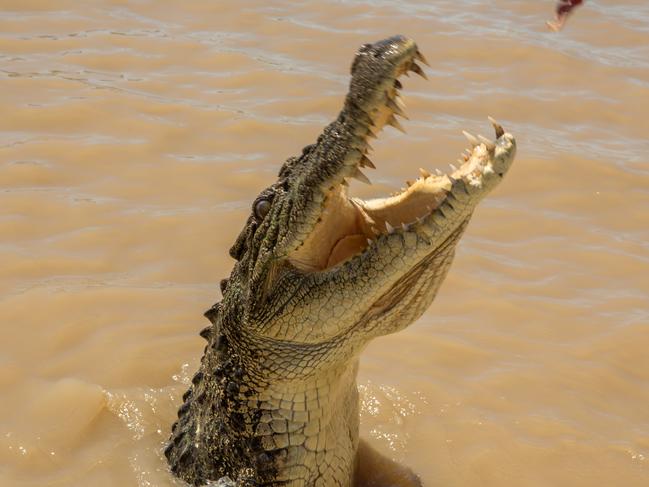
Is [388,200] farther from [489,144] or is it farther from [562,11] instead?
[562,11]

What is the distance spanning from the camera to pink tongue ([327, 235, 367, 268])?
3.44 metres

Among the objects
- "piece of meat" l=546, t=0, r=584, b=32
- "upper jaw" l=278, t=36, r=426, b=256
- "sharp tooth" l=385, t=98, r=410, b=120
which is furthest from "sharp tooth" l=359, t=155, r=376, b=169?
"piece of meat" l=546, t=0, r=584, b=32

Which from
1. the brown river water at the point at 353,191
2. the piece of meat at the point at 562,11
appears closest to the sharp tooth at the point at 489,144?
the piece of meat at the point at 562,11

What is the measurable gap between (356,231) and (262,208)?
0.36m

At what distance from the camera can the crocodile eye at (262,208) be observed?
342 cm

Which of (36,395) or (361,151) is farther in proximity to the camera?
(36,395)

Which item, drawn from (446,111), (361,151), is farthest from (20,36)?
(361,151)

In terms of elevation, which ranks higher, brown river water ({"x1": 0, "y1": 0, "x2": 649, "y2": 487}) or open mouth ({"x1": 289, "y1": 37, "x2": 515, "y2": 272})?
open mouth ({"x1": 289, "y1": 37, "x2": 515, "y2": 272})

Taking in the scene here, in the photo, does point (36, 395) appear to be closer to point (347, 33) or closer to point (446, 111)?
point (446, 111)

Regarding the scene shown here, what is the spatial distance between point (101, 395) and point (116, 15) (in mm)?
5066

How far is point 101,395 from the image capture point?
4.36 metres

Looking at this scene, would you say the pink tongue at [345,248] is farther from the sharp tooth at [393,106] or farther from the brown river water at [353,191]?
the brown river water at [353,191]

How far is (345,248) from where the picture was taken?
11.3 ft

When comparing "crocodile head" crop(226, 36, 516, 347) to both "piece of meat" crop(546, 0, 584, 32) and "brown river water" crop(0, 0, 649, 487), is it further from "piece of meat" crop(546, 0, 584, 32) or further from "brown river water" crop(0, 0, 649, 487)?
"brown river water" crop(0, 0, 649, 487)
